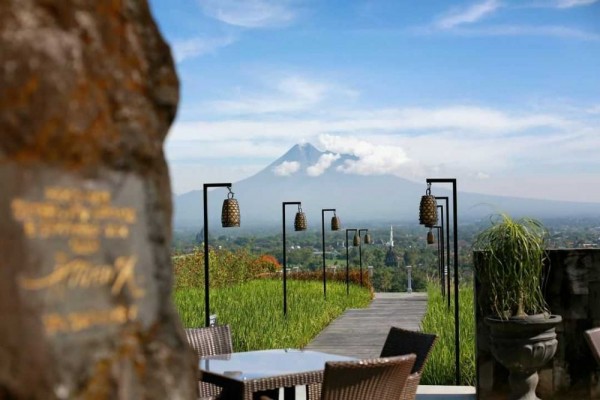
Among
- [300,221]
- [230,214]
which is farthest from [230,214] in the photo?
[300,221]

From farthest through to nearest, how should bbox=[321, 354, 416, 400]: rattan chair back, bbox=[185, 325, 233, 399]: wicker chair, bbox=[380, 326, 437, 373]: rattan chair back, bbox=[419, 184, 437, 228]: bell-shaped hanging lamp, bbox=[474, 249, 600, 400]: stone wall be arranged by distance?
bbox=[419, 184, 437, 228]: bell-shaped hanging lamp
bbox=[474, 249, 600, 400]: stone wall
bbox=[185, 325, 233, 399]: wicker chair
bbox=[380, 326, 437, 373]: rattan chair back
bbox=[321, 354, 416, 400]: rattan chair back

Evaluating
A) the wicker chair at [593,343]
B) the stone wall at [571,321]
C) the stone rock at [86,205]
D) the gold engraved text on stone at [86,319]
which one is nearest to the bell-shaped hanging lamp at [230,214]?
the stone wall at [571,321]

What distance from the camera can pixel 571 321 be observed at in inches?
293

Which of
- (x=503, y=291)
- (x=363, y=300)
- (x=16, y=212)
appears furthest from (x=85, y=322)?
(x=363, y=300)

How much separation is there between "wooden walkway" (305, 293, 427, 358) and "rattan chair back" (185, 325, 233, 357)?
5.08m

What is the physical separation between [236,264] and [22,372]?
22.7m

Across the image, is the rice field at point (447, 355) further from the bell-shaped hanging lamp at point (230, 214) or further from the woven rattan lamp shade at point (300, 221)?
the woven rattan lamp shade at point (300, 221)

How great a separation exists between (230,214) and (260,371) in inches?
195

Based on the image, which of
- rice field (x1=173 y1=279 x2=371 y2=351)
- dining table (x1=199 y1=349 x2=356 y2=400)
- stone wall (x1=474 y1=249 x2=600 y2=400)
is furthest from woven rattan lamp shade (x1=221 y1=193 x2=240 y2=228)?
dining table (x1=199 y1=349 x2=356 y2=400)

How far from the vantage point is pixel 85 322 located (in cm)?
227

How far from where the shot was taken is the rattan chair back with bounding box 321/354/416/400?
4652mm

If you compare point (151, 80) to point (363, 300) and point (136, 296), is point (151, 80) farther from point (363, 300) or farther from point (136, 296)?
point (363, 300)

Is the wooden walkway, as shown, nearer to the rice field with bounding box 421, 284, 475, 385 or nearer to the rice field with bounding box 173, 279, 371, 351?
the rice field with bounding box 173, 279, 371, 351

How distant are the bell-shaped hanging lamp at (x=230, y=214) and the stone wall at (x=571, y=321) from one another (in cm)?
359
